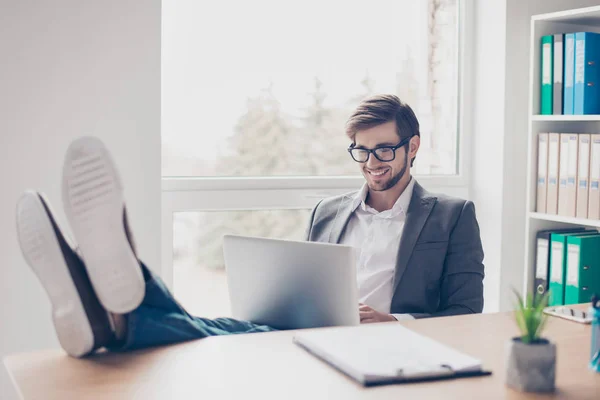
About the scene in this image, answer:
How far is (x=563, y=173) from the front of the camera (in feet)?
10.4

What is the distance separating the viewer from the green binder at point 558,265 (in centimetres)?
319

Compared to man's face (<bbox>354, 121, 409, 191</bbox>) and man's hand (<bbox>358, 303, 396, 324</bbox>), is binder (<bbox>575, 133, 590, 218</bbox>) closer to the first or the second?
man's face (<bbox>354, 121, 409, 191</bbox>)

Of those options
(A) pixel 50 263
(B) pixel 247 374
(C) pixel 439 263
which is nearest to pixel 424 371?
(B) pixel 247 374

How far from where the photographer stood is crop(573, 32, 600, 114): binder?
10.0 ft

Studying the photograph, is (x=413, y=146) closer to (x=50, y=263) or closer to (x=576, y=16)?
(x=576, y=16)

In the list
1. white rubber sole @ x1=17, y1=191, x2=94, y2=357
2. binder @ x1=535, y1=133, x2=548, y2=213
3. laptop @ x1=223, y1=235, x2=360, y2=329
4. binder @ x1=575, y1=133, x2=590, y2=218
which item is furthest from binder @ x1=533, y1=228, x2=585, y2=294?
white rubber sole @ x1=17, y1=191, x2=94, y2=357

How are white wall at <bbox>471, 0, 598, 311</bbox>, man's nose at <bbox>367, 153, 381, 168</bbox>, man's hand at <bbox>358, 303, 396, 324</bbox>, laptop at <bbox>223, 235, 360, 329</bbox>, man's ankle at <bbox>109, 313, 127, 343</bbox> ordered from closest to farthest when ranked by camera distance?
man's ankle at <bbox>109, 313, 127, 343</bbox> < laptop at <bbox>223, 235, 360, 329</bbox> < man's hand at <bbox>358, 303, 396, 324</bbox> < man's nose at <bbox>367, 153, 381, 168</bbox> < white wall at <bbox>471, 0, 598, 311</bbox>

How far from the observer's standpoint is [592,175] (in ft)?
9.93

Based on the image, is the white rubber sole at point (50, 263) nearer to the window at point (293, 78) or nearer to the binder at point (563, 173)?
the window at point (293, 78)

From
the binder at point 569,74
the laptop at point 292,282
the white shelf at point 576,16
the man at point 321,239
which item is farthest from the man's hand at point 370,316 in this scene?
the white shelf at point 576,16

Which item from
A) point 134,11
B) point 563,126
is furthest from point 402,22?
point 134,11

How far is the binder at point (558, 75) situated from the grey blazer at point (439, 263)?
1064 millimetres

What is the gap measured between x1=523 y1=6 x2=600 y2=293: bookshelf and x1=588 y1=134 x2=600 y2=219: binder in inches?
6.3

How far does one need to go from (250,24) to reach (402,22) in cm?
75
